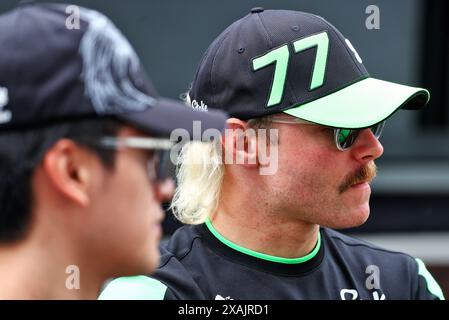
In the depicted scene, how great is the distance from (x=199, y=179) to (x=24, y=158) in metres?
1.04

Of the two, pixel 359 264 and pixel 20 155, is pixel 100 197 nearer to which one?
pixel 20 155

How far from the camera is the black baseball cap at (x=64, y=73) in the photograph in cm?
161

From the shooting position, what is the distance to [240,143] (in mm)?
2484

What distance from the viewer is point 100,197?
166cm

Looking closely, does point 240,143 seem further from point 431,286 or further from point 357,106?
point 431,286

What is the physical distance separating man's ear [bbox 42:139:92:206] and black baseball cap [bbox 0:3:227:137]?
0.05 metres

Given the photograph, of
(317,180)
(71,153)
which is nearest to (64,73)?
(71,153)

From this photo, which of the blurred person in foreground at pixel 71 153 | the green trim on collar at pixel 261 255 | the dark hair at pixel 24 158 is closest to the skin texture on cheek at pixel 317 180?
the green trim on collar at pixel 261 255

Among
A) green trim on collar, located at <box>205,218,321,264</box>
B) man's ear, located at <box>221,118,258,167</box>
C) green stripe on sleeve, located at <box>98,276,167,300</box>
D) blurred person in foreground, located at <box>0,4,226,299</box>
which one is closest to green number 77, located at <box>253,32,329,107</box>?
man's ear, located at <box>221,118,258,167</box>

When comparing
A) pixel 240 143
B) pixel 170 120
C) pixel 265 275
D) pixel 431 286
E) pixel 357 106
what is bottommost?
pixel 431 286

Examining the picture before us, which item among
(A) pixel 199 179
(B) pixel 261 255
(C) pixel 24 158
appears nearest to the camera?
(C) pixel 24 158

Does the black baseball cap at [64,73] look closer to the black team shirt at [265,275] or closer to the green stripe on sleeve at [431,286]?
the black team shirt at [265,275]

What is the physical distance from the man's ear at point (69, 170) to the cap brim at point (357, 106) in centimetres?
84
